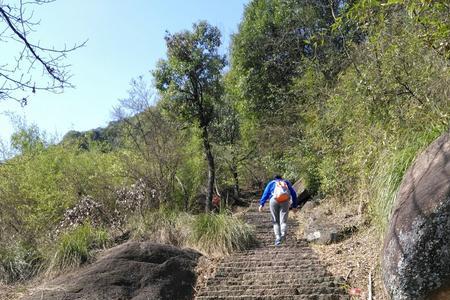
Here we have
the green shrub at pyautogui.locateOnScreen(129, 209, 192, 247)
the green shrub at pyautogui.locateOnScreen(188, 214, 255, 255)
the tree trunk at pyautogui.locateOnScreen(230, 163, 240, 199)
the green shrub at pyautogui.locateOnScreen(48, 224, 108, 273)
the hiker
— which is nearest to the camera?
the green shrub at pyautogui.locateOnScreen(48, 224, 108, 273)

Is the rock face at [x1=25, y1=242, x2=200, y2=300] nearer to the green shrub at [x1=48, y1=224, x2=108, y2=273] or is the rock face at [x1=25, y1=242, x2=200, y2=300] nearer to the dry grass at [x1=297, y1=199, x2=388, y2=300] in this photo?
the green shrub at [x1=48, y1=224, x2=108, y2=273]

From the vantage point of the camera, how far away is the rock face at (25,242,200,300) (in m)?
7.91

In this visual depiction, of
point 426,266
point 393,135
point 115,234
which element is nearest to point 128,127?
point 115,234

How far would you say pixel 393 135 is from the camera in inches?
304

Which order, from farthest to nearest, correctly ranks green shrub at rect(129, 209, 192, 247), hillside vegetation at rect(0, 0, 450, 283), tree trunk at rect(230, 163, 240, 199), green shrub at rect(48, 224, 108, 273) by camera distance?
1. tree trunk at rect(230, 163, 240, 199)
2. green shrub at rect(129, 209, 192, 247)
3. green shrub at rect(48, 224, 108, 273)
4. hillside vegetation at rect(0, 0, 450, 283)

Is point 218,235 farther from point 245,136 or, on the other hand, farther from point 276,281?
point 245,136

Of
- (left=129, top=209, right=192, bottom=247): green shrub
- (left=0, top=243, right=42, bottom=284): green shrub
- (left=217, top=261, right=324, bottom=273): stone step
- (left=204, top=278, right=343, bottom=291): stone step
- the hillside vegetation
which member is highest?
the hillside vegetation

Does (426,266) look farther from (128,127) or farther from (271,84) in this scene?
(271,84)

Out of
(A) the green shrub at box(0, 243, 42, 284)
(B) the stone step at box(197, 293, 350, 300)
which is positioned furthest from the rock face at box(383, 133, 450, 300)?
(A) the green shrub at box(0, 243, 42, 284)

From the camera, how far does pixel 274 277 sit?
827 centimetres

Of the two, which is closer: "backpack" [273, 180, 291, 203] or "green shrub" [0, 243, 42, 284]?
"green shrub" [0, 243, 42, 284]

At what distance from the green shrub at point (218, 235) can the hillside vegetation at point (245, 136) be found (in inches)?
1.2

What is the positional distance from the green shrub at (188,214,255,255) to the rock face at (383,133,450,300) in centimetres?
508

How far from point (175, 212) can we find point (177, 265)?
3340 mm
